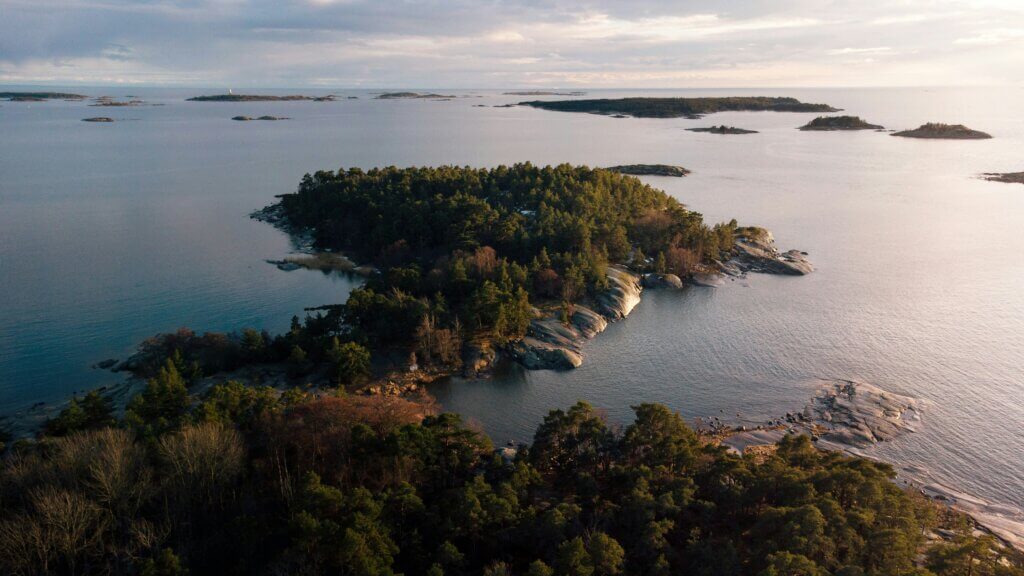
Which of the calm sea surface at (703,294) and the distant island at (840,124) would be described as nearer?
the calm sea surface at (703,294)

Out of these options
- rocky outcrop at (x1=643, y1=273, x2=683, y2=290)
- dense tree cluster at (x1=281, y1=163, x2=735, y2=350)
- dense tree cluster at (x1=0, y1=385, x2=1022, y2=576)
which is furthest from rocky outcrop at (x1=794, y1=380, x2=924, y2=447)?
rocky outcrop at (x1=643, y1=273, x2=683, y2=290)

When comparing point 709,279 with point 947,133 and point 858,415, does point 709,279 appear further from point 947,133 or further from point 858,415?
point 947,133

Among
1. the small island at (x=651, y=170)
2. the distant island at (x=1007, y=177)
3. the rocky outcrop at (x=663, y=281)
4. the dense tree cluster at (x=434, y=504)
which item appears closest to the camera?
the dense tree cluster at (x=434, y=504)

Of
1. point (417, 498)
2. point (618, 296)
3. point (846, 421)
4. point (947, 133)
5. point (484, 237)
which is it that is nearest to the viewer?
point (417, 498)

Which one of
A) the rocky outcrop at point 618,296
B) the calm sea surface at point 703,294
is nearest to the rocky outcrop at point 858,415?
the calm sea surface at point 703,294

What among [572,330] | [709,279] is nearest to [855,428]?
[572,330]

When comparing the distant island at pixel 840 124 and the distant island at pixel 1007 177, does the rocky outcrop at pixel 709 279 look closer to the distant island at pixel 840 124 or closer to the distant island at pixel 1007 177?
the distant island at pixel 1007 177

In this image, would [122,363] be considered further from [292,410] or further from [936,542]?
[936,542]
